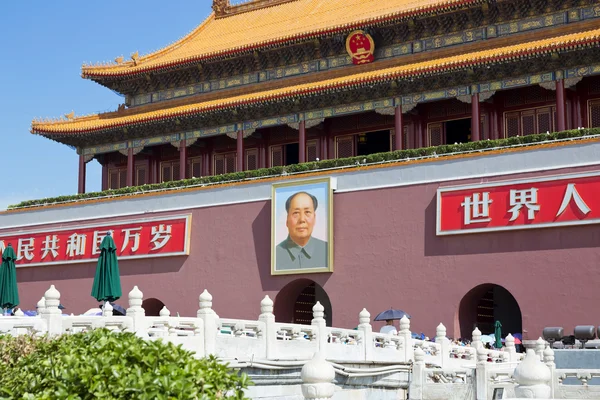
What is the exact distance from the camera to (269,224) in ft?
82.8

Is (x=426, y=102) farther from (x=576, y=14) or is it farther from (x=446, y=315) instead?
(x=446, y=315)

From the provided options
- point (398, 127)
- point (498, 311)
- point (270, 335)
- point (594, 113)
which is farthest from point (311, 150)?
point (270, 335)

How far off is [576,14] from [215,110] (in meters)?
10.2

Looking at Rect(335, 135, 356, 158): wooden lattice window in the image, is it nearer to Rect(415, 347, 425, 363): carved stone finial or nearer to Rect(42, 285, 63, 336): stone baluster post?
Rect(415, 347, 425, 363): carved stone finial

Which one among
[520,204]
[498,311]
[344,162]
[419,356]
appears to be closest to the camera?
[419,356]

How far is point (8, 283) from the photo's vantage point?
2134 centimetres

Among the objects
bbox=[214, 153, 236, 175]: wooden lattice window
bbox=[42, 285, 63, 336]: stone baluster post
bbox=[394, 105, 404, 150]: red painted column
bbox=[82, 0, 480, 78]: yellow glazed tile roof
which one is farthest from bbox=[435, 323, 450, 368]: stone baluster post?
bbox=[214, 153, 236, 175]: wooden lattice window

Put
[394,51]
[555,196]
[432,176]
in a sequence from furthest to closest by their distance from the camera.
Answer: [394,51]
[432,176]
[555,196]

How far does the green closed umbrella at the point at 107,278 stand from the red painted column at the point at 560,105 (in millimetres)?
10558

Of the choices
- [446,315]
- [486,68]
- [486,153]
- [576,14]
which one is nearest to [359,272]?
[446,315]

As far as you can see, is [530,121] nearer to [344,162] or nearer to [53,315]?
[344,162]

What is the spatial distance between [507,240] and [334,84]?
7.03 m

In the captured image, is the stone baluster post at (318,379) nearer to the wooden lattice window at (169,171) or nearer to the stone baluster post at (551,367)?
the stone baluster post at (551,367)

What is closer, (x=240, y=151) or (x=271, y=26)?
(x=240, y=151)
